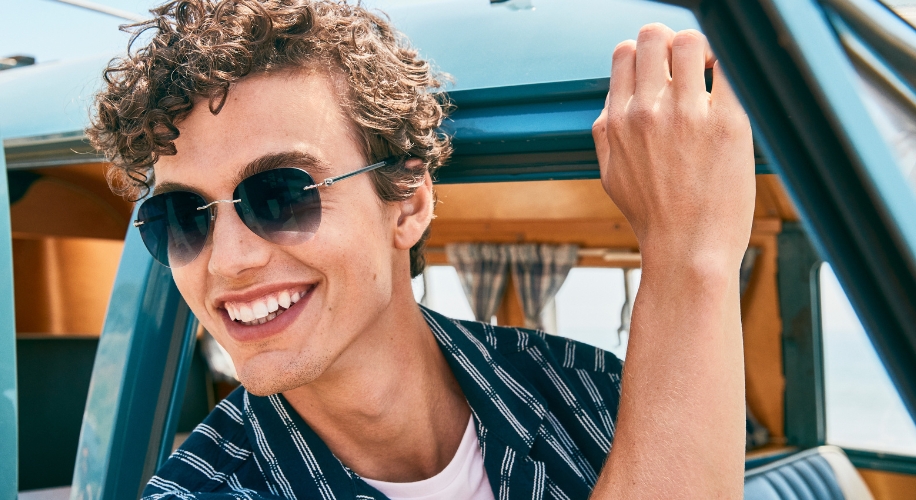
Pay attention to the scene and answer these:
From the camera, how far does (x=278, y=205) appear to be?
1495mm

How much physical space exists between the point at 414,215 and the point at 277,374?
0.53 m

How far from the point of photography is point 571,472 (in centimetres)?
161

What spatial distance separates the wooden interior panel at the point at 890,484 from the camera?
12.8ft

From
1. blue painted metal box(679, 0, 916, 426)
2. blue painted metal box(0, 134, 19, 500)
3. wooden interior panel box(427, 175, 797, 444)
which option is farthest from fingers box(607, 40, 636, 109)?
wooden interior panel box(427, 175, 797, 444)

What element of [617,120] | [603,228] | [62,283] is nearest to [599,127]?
[617,120]

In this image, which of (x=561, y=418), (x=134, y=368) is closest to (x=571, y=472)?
(x=561, y=418)

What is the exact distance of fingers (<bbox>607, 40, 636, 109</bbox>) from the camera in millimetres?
1202

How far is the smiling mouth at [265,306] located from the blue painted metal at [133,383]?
1.13 feet

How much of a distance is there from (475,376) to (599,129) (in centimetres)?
72

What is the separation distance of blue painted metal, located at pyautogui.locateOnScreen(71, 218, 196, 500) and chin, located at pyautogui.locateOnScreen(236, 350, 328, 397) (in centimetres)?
40

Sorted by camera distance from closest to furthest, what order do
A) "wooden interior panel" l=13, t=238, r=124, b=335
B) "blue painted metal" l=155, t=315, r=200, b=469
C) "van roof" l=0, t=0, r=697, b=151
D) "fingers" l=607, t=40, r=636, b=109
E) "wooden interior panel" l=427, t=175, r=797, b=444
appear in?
1. "fingers" l=607, t=40, r=636, b=109
2. "van roof" l=0, t=0, r=697, b=151
3. "blue painted metal" l=155, t=315, r=200, b=469
4. "wooden interior panel" l=427, t=175, r=797, b=444
5. "wooden interior panel" l=13, t=238, r=124, b=335

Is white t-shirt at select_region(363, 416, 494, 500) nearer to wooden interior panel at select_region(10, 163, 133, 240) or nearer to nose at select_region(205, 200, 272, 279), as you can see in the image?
nose at select_region(205, 200, 272, 279)

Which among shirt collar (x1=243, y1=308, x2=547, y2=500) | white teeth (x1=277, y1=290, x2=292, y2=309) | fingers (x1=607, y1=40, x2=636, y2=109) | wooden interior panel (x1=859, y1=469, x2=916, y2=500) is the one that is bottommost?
wooden interior panel (x1=859, y1=469, x2=916, y2=500)

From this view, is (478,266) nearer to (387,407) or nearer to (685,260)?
(387,407)
